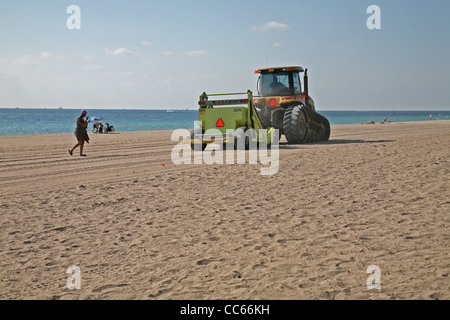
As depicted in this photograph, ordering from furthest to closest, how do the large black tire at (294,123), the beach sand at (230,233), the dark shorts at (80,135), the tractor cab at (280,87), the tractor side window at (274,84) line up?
the tractor side window at (274,84) < the tractor cab at (280,87) < the large black tire at (294,123) < the dark shorts at (80,135) < the beach sand at (230,233)

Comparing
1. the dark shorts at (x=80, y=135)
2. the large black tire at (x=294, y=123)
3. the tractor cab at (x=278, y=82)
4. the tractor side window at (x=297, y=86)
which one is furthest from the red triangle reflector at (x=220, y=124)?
the dark shorts at (x=80, y=135)

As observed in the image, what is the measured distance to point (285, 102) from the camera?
16109mm

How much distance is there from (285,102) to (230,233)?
11127 mm

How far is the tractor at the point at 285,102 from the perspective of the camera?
627 inches

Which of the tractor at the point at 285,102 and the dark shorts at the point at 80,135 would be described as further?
the tractor at the point at 285,102

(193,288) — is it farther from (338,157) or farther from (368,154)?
(368,154)

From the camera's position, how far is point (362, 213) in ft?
20.9

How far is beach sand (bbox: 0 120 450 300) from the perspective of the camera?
4102 mm

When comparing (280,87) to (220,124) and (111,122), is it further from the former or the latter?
(111,122)

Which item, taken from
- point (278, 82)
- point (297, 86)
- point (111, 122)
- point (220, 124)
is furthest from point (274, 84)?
point (111, 122)

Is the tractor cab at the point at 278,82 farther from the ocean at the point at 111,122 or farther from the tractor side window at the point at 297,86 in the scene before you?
the ocean at the point at 111,122

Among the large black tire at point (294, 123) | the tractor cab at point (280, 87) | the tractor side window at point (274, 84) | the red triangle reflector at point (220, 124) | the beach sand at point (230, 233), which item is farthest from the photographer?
the tractor side window at point (274, 84)

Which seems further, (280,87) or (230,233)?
(280,87)
